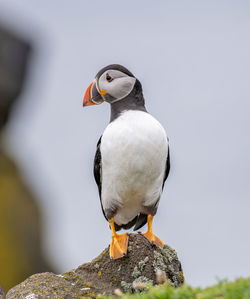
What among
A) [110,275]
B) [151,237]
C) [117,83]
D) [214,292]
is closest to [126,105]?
[117,83]

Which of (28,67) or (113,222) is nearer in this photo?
(113,222)

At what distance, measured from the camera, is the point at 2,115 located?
21516 millimetres

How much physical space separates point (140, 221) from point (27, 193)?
483 inches

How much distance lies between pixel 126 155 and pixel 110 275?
1418 mm

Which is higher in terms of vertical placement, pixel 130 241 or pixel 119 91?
pixel 119 91

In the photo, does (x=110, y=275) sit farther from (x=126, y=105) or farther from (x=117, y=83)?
(x=117, y=83)

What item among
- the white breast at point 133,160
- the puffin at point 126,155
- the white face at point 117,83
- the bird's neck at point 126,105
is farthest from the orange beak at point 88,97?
the white breast at point 133,160

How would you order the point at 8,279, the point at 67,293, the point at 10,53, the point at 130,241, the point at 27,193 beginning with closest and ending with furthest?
the point at 67,293 < the point at 130,241 < the point at 8,279 < the point at 27,193 < the point at 10,53

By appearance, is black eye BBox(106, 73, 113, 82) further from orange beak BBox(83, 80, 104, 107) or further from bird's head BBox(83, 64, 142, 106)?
orange beak BBox(83, 80, 104, 107)

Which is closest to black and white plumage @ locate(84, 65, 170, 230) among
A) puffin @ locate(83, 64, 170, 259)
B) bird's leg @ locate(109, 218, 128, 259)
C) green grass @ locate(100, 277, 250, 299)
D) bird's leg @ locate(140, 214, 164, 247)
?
puffin @ locate(83, 64, 170, 259)

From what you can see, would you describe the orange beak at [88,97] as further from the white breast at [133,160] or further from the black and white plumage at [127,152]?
the white breast at [133,160]

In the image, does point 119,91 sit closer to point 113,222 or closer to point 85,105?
point 85,105

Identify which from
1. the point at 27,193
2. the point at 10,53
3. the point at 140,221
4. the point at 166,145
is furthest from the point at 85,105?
the point at 10,53

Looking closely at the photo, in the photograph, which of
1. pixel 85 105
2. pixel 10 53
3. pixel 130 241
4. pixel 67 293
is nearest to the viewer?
pixel 67 293
